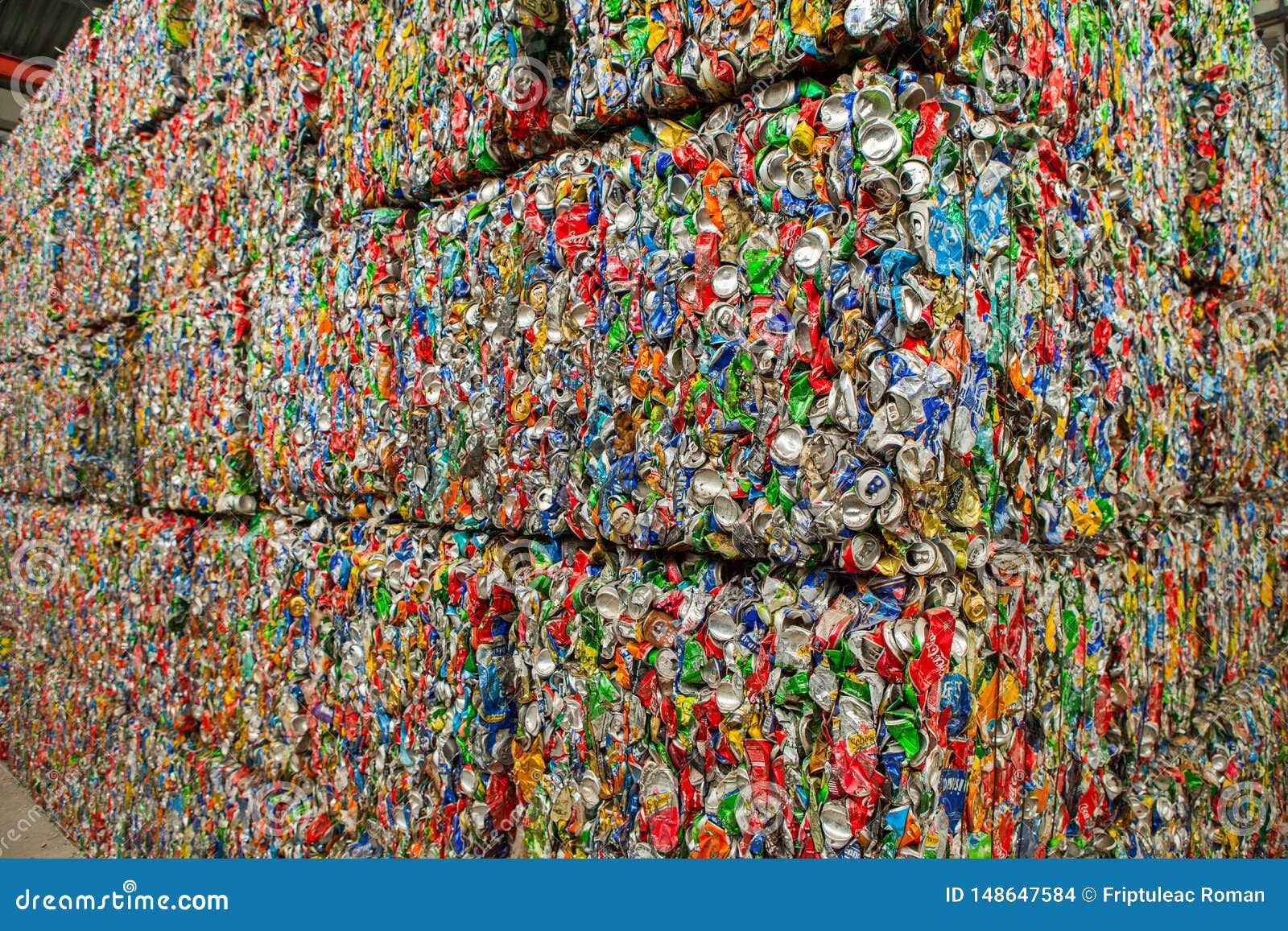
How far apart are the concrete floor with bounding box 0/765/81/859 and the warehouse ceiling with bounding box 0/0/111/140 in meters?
2.67

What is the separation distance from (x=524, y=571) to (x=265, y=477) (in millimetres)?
779

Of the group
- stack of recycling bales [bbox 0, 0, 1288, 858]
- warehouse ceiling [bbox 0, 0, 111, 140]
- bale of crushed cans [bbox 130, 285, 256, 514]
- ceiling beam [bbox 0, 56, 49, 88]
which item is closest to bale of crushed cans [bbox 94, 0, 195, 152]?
stack of recycling bales [bbox 0, 0, 1288, 858]

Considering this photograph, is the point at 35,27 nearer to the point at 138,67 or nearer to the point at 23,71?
the point at 23,71

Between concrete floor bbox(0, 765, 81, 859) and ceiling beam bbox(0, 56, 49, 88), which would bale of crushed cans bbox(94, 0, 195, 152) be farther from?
concrete floor bbox(0, 765, 81, 859)

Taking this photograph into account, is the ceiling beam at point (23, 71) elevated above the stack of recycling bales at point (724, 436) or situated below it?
above

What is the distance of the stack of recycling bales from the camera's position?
2.18ft

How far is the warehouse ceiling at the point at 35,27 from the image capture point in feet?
11.3

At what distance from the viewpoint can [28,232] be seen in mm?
3057

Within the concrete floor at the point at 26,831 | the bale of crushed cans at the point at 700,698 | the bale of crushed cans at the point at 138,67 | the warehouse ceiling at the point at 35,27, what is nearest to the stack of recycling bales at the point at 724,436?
the bale of crushed cans at the point at 700,698

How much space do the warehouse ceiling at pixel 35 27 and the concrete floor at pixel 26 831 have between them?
267 cm

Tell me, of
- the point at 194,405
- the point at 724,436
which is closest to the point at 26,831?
the point at 194,405

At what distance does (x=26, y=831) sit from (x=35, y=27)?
3.19 metres

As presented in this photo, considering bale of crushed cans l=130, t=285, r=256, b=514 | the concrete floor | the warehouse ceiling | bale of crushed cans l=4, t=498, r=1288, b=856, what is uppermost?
the warehouse ceiling

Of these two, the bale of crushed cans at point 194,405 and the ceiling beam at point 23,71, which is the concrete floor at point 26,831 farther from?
the ceiling beam at point 23,71
